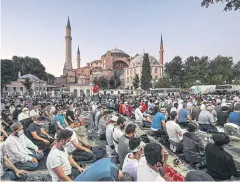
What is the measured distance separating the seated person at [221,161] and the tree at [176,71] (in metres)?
61.9

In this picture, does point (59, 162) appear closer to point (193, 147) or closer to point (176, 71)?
point (193, 147)

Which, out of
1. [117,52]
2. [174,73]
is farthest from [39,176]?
[117,52]

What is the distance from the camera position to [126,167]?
11.9 ft

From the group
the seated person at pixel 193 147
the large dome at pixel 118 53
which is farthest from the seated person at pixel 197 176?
the large dome at pixel 118 53

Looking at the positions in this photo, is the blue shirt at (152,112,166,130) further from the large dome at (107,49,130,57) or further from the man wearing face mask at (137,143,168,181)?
the large dome at (107,49,130,57)

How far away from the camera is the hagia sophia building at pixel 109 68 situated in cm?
8806

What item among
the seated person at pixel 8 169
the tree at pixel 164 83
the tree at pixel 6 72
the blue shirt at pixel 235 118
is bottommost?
the seated person at pixel 8 169

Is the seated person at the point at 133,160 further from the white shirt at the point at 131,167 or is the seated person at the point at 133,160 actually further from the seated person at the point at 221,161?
the seated person at the point at 221,161

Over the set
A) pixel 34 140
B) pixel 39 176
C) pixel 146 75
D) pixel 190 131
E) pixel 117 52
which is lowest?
pixel 39 176

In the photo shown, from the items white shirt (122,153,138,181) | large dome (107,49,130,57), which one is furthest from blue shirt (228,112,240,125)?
large dome (107,49,130,57)

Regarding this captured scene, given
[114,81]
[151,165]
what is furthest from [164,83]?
[151,165]

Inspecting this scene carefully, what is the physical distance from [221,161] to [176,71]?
207ft

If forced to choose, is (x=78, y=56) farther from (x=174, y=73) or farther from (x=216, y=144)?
(x=216, y=144)

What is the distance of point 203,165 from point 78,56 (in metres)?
113
